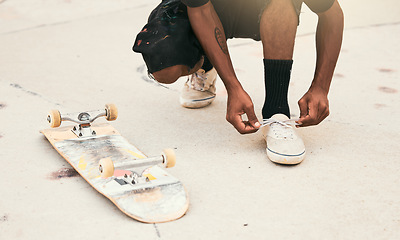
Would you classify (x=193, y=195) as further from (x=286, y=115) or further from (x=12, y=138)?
(x=12, y=138)

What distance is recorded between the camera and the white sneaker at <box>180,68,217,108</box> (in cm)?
220

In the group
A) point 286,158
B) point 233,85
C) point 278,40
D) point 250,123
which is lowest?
point 286,158

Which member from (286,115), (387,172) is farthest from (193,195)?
(387,172)

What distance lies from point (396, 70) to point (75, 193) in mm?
1792

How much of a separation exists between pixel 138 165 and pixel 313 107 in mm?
651

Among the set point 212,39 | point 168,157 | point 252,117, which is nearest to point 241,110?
point 252,117

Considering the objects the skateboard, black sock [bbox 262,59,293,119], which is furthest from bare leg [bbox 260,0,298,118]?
the skateboard

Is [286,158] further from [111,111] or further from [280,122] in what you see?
[111,111]

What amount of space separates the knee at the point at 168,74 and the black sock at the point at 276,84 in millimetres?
307

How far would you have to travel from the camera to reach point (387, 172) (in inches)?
67.4

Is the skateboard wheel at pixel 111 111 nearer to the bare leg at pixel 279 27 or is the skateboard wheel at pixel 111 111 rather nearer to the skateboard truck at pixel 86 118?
the skateboard truck at pixel 86 118

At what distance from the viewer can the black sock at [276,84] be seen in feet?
5.95

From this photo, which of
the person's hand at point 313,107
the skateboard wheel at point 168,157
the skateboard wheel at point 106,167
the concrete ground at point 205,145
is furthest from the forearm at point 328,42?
the skateboard wheel at point 106,167

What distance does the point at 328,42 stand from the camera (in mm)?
1822
